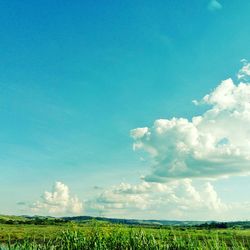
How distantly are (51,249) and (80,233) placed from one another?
205 cm

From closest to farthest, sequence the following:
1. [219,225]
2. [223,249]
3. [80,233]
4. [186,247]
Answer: [223,249]
[186,247]
[80,233]
[219,225]

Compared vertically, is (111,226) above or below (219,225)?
below

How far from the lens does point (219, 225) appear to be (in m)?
120

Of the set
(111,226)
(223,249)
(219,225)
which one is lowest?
(223,249)

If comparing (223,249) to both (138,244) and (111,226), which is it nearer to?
(138,244)

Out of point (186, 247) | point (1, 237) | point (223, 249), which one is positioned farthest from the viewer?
point (1, 237)

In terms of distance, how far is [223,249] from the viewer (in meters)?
17.9

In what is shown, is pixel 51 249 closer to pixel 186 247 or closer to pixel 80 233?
pixel 80 233

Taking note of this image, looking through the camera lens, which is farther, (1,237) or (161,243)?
(1,237)

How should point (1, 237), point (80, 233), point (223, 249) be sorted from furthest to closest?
point (1, 237)
point (80, 233)
point (223, 249)

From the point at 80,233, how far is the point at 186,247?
20.2 ft

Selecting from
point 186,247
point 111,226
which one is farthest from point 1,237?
point 186,247

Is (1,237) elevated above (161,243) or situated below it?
above

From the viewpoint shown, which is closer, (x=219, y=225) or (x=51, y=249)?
(x=51, y=249)
